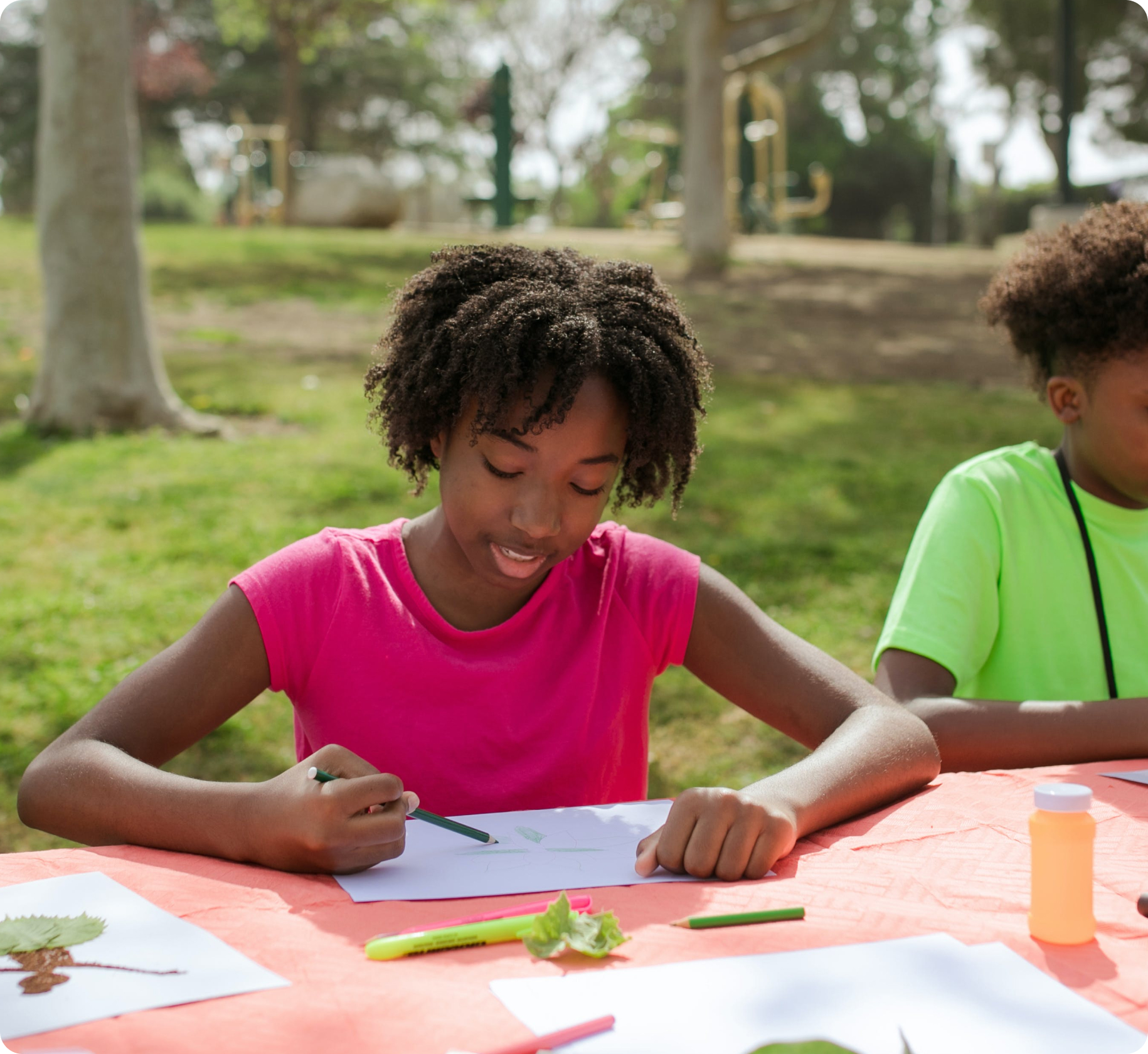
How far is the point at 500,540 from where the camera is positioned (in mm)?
1896

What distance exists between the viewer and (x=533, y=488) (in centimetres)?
187

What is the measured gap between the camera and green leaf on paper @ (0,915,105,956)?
130 centimetres

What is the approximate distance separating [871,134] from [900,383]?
2684 cm

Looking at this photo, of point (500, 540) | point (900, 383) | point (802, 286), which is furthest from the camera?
point (802, 286)

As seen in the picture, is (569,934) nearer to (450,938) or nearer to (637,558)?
(450,938)

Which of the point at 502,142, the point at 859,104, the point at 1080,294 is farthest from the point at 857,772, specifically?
the point at 859,104

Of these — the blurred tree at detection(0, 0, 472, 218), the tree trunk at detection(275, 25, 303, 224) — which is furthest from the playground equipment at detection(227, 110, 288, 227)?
the blurred tree at detection(0, 0, 472, 218)

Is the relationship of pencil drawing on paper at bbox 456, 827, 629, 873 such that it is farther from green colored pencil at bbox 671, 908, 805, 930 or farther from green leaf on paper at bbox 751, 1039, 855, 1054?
green leaf on paper at bbox 751, 1039, 855, 1054

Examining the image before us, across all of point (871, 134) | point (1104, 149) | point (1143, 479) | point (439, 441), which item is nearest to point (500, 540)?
point (439, 441)

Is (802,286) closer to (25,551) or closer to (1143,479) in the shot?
(25,551)

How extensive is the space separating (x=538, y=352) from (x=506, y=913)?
865 millimetres

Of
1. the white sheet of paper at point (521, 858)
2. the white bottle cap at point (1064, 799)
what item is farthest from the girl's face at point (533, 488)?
the white bottle cap at point (1064, 799)

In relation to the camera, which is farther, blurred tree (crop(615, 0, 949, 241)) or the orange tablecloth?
blurred tree (crop(615, 0, 949, 241))

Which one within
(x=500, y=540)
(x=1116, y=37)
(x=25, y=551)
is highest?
(x=1116, y=37)
